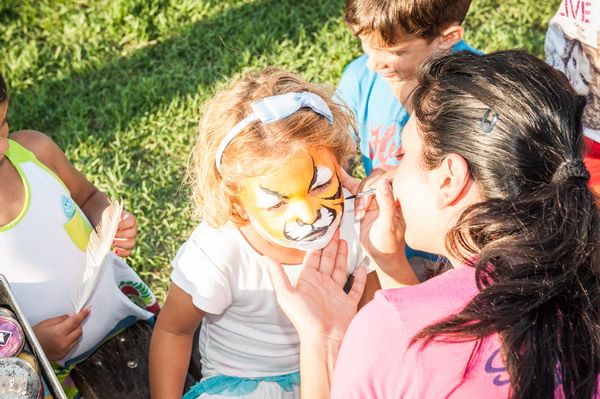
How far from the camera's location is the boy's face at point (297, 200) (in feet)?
6.34

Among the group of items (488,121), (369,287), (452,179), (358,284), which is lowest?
(369,287)

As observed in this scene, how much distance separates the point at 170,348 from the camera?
82.7 inches

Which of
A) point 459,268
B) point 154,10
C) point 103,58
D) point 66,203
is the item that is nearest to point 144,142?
point 103,58

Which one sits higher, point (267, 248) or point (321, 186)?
point (321, 186)

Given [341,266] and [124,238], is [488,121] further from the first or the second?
[124,238]

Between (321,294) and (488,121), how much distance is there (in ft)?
2.35

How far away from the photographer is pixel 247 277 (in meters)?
2.10

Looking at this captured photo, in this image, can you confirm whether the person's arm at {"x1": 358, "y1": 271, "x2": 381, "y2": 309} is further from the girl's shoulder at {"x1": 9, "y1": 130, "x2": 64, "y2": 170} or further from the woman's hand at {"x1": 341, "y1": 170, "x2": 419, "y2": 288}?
the girl's shoulder at {"x1": 9, "y1": 130, "x2": 64, "y2": 170}

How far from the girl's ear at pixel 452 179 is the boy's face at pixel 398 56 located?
2.93ft

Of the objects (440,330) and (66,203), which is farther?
(66,203)

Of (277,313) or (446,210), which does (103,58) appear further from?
(446,210)

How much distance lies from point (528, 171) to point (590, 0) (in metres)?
1.27

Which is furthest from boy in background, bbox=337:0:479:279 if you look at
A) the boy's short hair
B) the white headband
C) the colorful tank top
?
the colorful tank top

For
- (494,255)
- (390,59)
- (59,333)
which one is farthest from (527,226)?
(59,333)
